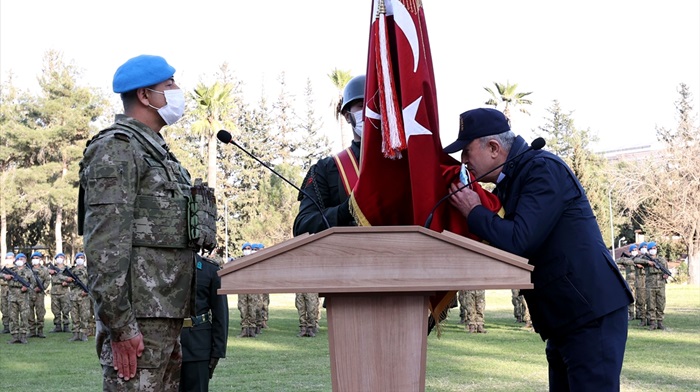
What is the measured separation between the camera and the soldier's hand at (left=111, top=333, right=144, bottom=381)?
359 centimetres

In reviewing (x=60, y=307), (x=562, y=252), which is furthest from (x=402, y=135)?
(x=60, y=307)

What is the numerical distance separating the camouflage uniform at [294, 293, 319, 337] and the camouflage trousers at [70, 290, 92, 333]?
17.3 feet

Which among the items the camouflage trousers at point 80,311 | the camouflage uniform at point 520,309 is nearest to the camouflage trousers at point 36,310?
the camouflage trousers at point 80,311

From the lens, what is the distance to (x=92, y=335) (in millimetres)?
21781

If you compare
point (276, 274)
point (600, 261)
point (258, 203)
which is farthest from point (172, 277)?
point (258, 203)

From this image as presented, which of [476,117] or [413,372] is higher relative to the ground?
[476,117]

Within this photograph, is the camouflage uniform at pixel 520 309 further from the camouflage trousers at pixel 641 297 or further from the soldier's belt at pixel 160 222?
the soldier's belt at pixel 160 222

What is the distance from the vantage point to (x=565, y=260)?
3.63 metres

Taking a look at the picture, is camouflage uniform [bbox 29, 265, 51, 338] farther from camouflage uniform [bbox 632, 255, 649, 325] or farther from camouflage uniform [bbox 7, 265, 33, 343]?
camouflage uniform [bbox 632, 255, 649, 325]

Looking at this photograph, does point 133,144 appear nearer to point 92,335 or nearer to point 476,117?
point 476,117

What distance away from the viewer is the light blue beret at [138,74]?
396 cm

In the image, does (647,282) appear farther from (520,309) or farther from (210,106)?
(210,106)

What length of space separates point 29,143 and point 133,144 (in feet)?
181

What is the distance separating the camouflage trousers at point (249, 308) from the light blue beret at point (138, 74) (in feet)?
50.4
